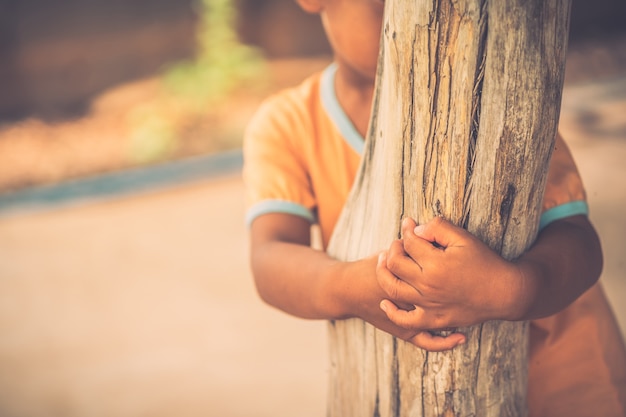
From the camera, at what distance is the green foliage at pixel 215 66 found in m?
6.29

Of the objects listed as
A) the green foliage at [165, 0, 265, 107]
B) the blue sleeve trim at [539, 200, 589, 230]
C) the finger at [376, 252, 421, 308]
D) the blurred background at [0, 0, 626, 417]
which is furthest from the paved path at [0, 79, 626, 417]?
the finger at [376, 252, 421, 308]

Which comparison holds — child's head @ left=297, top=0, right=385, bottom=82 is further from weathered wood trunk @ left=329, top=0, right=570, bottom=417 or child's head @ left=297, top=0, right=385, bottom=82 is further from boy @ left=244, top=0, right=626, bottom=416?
weathered wood trunk @ left=329, top=0, right=570, bottom=417

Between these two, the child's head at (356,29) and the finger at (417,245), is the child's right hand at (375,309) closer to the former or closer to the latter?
the finger at (417,245)

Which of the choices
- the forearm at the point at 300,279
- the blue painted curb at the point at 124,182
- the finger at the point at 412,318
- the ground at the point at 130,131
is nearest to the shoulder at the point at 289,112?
the forearm at the point at 300,279

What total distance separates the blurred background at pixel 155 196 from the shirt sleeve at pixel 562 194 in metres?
1.77

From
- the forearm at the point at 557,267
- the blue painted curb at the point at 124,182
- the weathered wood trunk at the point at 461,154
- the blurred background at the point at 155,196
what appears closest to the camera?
the weathered wood trunk at the point at 461,154

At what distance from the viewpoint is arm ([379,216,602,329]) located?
99 cm

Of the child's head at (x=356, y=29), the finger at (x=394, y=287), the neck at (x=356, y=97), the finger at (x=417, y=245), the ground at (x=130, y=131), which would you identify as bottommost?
the ground at (x=130, y=131)

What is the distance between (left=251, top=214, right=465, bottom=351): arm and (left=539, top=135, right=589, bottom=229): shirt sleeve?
0.35m

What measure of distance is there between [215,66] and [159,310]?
3.43m

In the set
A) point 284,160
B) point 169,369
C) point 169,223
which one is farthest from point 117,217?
point 284,160

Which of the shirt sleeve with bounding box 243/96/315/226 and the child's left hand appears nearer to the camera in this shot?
the child's left hand

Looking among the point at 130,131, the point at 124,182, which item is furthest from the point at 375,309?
the point at 130,131

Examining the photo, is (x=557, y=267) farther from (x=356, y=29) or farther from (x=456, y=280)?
(x=356, y=29)
